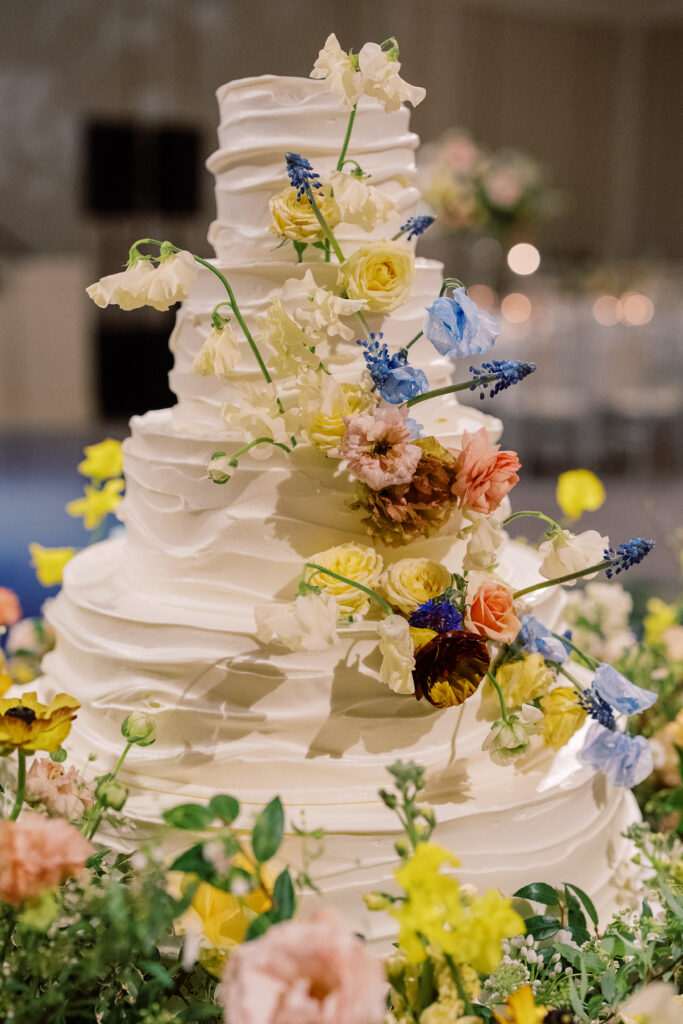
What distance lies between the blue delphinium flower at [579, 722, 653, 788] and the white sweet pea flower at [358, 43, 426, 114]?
3.11 ft

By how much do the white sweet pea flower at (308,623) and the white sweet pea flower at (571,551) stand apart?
0.34 meters

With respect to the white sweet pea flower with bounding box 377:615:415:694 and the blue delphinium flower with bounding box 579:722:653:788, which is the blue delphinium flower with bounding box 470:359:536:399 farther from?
the blue delphinium flower with bounding box 579:722:653:788

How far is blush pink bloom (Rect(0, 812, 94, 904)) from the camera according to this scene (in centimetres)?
99

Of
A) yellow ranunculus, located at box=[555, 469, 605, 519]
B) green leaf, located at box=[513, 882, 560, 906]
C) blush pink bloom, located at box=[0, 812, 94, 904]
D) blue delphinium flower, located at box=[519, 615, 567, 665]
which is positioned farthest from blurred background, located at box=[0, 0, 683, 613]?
blush pink bloom, located at box=[0, 812, 94, 904]

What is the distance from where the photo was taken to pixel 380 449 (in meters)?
1.35

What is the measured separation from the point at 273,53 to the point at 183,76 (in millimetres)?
820

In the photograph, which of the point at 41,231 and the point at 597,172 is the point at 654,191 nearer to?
the point at 597,172

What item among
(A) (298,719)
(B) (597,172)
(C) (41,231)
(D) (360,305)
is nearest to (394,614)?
(A) (298,719)

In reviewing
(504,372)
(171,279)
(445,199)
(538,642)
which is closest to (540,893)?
(538,642)

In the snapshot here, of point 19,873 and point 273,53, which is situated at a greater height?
point 273,53

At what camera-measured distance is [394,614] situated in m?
1.40

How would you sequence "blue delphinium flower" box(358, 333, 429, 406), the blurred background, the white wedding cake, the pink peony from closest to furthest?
the pink peony → "blue delphinium flower" box(358, 333, 429, 406) → the white wedding cake → the blurred background

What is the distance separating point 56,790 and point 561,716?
0.72m

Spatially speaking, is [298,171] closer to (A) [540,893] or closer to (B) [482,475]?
(B) [482,475]
